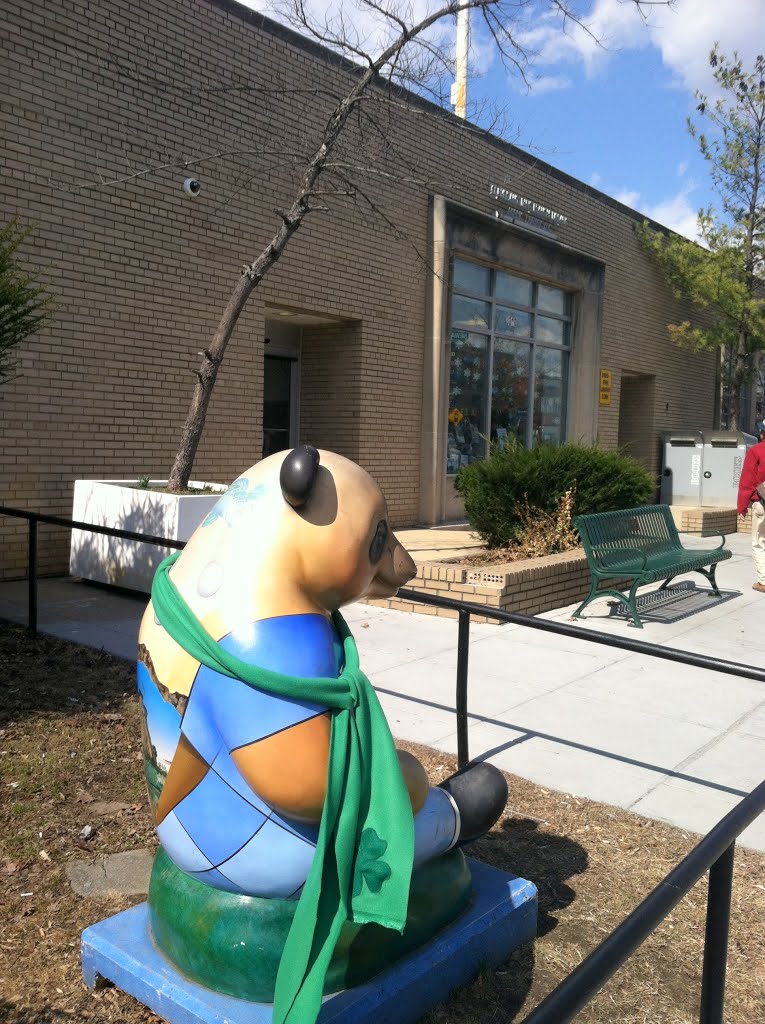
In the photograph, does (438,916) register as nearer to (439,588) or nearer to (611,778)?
(611,778)

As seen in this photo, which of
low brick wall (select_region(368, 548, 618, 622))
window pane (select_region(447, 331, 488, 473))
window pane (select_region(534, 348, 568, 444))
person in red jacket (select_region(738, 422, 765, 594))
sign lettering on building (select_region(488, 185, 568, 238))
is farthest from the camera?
window pane (select_region(534, 348, 568, 444))

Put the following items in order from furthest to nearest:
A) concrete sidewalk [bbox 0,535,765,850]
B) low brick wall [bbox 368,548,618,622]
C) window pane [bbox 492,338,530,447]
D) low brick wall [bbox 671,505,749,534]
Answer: window pane [bbox 492,338,530,447] → low brick wall [bbox 671,505,749,534] → low brick wall [bbox 368,548,618,622] → concrete sidewalk [bbox 0,535,765,850]

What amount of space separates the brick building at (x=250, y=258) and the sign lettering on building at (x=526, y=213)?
0.15 feet

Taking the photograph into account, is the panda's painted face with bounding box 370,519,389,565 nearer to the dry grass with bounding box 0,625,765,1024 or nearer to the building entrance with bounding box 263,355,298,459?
the dry grass with bounding box 0,625,765,1024

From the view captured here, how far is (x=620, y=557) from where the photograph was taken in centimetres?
821

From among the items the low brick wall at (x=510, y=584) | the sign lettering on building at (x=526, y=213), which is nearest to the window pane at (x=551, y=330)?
the sign lettering on building at (x=526, y=213)

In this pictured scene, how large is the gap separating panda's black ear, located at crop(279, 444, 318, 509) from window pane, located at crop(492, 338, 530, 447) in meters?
12.8

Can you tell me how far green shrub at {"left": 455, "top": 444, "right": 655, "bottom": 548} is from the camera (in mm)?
9523

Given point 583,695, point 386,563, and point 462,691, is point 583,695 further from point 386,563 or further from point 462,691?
point 386,563

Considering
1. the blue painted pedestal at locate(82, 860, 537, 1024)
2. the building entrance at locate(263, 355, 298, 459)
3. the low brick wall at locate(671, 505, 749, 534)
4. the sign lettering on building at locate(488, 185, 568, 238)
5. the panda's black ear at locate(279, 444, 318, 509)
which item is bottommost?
the blue painted pedestal at locate(82, 860, 537, 1024)

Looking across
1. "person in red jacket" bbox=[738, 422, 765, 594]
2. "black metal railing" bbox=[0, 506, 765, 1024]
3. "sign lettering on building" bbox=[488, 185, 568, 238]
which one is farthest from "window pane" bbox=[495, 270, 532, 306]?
"black metal railing" bbox=[0, 506, 765, 1024]

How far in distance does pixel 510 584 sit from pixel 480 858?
4.08 m

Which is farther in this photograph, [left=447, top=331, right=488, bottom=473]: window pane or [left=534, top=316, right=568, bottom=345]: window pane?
[left=534, top=316, right=568, bottom=345]: window pane

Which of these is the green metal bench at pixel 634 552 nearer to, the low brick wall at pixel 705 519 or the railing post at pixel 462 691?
the railing post at pixel 462 691
